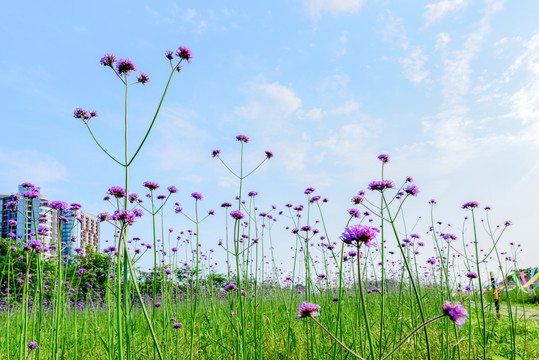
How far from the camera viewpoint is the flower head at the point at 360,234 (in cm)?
128

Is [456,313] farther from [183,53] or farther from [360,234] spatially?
[183,53]

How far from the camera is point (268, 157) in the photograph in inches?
134

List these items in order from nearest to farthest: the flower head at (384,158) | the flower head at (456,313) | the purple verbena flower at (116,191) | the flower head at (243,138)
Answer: the flower head at (456,313), the purple verbena flower at (116,191), the flower head at (384,158), the flower head at (243,138)

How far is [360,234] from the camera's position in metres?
1.29

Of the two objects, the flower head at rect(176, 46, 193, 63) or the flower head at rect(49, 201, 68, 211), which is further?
the flower head at rect(49, 201, 68, 211)

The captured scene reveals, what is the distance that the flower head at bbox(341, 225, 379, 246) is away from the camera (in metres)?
1.28

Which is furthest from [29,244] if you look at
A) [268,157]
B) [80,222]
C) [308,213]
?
[308,213]

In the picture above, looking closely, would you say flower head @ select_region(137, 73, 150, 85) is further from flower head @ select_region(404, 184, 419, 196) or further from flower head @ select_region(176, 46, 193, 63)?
flower head @ select_region(404, 184, 419, 196)

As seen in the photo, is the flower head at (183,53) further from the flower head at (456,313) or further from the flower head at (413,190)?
the flower head at (456,313)

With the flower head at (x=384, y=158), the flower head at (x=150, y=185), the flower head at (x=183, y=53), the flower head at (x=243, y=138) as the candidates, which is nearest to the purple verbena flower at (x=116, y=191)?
the flower head at (x=150, y=185)

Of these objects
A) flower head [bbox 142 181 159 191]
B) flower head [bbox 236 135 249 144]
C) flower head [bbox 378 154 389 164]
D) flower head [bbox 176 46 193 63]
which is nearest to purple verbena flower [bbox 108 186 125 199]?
flower head [bbox 142 181 159 191]

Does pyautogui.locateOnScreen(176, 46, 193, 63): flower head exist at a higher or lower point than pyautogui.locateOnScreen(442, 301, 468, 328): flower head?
higher

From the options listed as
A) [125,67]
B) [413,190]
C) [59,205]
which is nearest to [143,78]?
A: [125,67]

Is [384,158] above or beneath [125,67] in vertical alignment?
beneath
